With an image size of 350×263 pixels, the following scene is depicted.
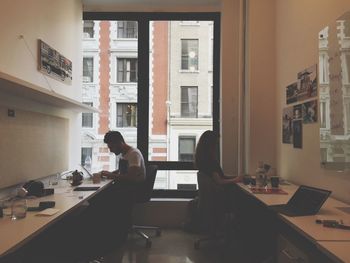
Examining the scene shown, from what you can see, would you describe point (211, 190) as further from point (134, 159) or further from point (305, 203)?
point (305, 203)

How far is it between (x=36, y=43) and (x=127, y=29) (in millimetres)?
1875

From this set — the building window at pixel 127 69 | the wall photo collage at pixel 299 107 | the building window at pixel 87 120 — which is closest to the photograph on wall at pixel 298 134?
the wall photo collage at pixel 299 107

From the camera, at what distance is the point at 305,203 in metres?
2.28

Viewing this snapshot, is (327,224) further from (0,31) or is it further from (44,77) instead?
(44,77)

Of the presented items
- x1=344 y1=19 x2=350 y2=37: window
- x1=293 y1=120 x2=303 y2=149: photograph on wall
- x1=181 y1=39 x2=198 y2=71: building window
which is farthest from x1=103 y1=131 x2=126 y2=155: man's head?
x1=344 y1=19 x2=350 y2=37: window

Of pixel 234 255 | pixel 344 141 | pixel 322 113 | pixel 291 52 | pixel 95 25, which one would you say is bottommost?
pixel 234 255

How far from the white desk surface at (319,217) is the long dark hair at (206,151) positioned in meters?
1.11

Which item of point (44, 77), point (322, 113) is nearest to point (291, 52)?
point (322, 113)

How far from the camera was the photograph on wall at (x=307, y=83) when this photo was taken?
10.4 ft

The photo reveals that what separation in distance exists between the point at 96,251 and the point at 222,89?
2881 mm

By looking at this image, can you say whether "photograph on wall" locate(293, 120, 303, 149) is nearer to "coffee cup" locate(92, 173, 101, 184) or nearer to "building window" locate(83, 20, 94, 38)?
"coffee cup" locate(92, 173, 101, 184)

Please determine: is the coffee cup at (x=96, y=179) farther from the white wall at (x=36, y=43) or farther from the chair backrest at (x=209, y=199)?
the chair backrest at (x=209, y=199)

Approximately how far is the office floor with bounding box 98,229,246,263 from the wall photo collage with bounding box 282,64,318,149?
137 centimetres

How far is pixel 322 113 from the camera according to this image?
2926 millimetres
